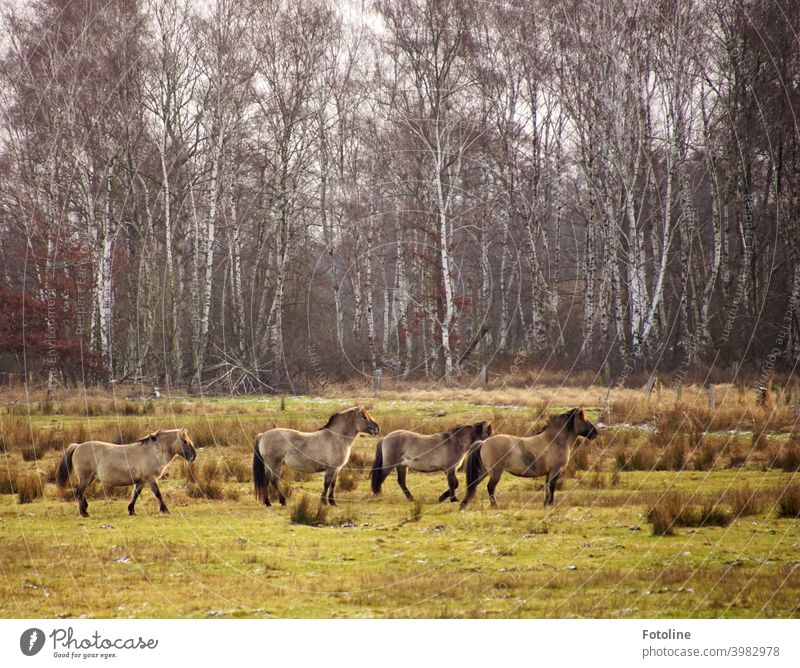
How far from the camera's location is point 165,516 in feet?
40.5

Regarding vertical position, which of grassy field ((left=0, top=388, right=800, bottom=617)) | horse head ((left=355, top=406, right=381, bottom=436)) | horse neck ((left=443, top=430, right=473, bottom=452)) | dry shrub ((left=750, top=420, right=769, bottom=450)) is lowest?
grassy field ((left=0, top=388, right=800, bottom=617))

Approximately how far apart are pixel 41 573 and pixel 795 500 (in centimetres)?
932

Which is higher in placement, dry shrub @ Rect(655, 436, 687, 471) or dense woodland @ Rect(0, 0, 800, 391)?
dense woodland @ Rect(0, 0, 800, 391)

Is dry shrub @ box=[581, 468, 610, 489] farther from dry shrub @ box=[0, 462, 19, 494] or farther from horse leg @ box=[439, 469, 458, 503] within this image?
dry shrub @ box=[0, 462, 19, 494]

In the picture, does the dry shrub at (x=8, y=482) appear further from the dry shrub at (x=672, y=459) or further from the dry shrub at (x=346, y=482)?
the dry shrub at (x=672, y=459)

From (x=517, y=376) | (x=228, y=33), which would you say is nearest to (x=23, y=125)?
(x=228, y=33)

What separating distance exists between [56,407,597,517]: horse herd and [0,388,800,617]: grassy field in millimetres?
428

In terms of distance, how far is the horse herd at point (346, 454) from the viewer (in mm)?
12547

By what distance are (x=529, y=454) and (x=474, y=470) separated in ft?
2.70

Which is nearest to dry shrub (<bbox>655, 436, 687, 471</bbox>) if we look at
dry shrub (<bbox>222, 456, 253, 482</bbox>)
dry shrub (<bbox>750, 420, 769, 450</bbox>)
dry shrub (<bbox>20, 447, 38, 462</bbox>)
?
dry shrub (<bbox>750, 420, 769, 450</bbox>)

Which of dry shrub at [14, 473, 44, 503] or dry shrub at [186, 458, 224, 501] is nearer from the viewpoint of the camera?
dry shrub at [14, 473, 44, 503]

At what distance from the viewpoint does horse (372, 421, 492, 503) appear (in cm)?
1365

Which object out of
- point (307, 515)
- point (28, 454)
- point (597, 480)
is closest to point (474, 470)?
point (307, 515)

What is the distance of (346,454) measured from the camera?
1355 cm
